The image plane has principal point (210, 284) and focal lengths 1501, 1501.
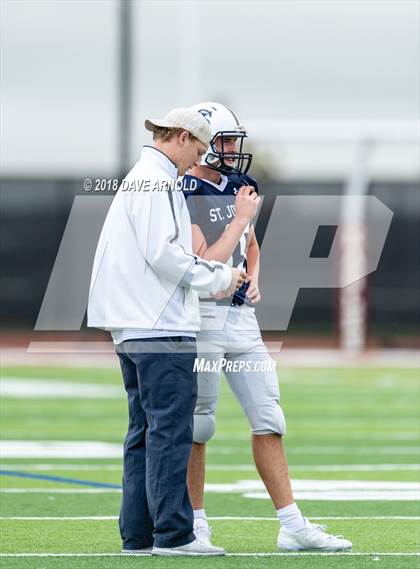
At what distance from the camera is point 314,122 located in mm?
22203

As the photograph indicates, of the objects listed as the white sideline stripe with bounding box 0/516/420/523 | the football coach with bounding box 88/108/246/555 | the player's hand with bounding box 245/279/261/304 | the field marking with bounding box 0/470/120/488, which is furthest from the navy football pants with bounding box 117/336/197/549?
the field marking with bounding box 0/470/120/488

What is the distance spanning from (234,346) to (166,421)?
1.67ft

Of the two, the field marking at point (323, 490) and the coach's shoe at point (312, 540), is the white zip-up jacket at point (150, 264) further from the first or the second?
the field marking at point (323, 490)

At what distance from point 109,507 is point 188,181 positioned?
80.5 inches

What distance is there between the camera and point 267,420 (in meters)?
5.99

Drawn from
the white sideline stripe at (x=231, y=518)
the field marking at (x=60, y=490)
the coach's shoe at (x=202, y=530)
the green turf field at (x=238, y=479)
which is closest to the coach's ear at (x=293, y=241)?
the green turf field at (x=238, y=479)

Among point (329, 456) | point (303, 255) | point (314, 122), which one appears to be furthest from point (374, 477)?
point (303, 255)

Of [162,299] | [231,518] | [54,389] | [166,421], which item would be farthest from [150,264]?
[54,389]

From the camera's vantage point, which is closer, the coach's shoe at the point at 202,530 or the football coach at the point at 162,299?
the football coach at the point at 162,299

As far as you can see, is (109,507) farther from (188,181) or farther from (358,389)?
(358,389)

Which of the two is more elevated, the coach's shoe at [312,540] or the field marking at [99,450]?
the coach's shoe at [312,540]

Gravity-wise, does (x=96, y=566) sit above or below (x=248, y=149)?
above

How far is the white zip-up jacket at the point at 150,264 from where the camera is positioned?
18.6 ft

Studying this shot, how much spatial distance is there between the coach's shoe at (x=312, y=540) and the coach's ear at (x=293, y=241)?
17075mm
